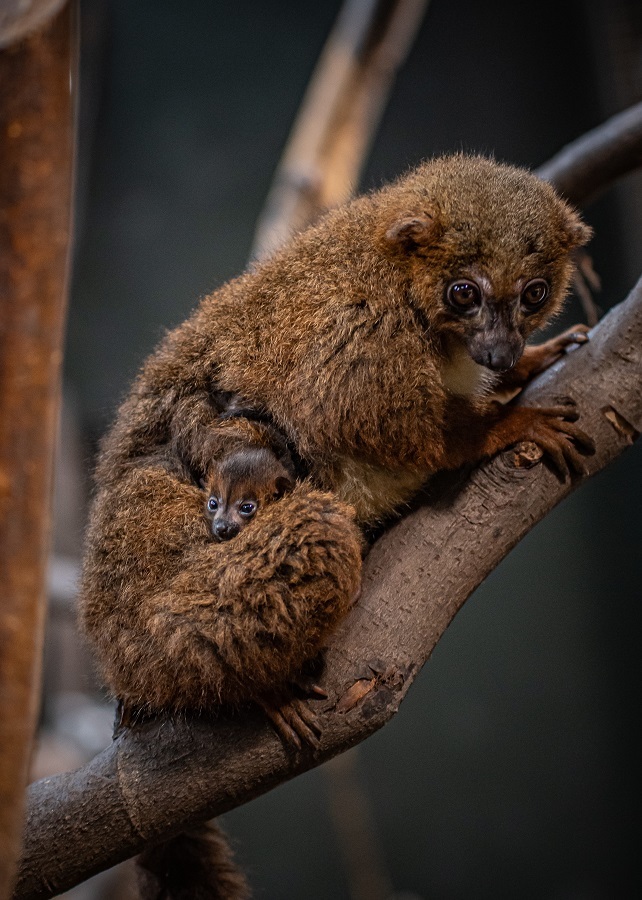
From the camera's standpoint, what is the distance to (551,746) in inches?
289

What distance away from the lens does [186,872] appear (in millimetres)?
3133

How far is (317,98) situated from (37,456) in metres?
5.26

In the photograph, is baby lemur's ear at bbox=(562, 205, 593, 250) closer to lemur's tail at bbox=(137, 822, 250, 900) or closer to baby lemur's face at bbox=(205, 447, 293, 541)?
baby lemur's face at bbox=(205, 447, 293, 541)

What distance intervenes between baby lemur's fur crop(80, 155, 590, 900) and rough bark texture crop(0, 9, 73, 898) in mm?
900

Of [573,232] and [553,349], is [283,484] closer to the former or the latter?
[553,349]

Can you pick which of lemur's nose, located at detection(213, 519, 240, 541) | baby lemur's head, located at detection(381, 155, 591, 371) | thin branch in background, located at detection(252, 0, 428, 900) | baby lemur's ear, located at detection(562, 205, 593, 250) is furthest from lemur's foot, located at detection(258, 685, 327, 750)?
thin branch in background, located at detection(252, 0, 428, 900)

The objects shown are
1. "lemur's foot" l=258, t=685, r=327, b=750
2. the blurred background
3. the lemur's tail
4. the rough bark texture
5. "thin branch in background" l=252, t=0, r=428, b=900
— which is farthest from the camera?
the blurred background

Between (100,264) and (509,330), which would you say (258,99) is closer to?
(100,264)

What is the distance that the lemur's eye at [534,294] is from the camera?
2.96 meters

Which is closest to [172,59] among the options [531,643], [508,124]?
[508,124]

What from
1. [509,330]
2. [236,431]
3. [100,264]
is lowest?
[509,330]

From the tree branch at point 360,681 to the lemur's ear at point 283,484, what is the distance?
14.7 inches

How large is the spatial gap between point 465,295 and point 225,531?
1.13m

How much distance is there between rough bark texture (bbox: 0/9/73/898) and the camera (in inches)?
66.4
